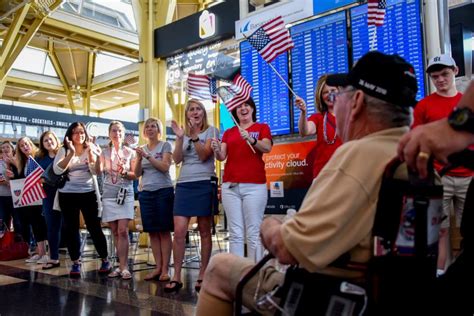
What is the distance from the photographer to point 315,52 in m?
4.66

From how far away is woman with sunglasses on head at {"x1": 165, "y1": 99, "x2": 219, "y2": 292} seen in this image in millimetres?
4066

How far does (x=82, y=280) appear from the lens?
4.68 m

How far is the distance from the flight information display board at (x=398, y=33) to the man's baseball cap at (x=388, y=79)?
2.76 meters

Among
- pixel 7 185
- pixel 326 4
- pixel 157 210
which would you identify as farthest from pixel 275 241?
pixel 7 185

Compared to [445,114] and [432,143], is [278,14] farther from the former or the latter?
[432,143]

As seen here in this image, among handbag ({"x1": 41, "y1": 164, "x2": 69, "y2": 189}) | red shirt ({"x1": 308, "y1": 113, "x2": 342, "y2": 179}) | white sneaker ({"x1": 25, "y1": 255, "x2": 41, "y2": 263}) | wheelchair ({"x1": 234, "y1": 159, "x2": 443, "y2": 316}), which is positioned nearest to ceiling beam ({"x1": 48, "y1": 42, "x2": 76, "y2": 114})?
white sneaker ({"x1": 25, "y1": 255, "x2": 41, "y2": 263})

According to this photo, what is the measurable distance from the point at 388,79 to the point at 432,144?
35 centimetres

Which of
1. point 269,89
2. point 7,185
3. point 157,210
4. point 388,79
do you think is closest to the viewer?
point 388,79

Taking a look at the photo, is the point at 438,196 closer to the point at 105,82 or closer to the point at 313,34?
the point at 313,34

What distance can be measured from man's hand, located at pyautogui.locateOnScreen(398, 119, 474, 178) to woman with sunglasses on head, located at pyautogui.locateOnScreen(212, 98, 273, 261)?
268cm

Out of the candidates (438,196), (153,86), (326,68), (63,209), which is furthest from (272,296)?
(153,86)

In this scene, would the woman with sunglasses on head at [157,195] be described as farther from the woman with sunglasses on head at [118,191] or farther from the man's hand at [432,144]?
the man's hand at [432,144]

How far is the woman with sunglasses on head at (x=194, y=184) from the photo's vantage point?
4066mm

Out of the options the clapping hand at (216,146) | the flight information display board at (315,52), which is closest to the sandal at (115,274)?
the clapping hand at (216,146)
